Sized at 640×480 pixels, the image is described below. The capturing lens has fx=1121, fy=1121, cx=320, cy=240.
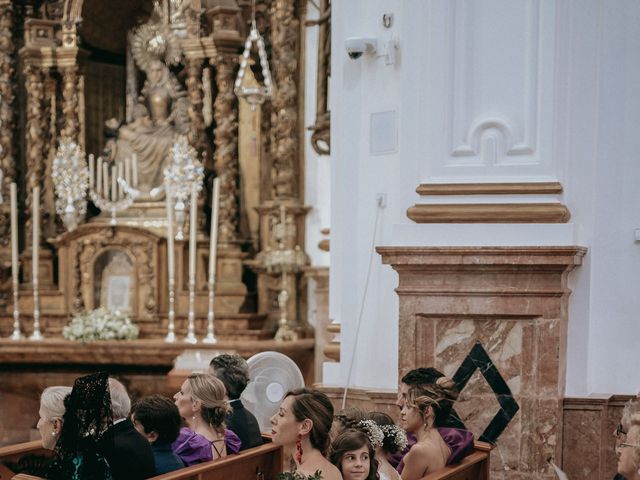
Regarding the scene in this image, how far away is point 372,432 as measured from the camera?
4.23 metres

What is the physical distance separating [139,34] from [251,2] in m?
1.36

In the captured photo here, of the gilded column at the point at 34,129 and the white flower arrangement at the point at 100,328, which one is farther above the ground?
the gilded column at the point at 34,129

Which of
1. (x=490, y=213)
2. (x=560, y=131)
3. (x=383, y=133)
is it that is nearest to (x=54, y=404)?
(x=490, y=213)

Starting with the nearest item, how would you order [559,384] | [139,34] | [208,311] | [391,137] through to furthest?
[559,384], [391,137], [208,311], [139,34]

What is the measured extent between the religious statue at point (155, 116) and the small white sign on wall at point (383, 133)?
449 cm

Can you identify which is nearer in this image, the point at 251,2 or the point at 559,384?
the point at 559,384

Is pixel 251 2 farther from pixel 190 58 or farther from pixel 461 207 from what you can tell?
pixel 461 207

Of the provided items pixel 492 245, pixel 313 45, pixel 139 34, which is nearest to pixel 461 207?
pixel 492 245

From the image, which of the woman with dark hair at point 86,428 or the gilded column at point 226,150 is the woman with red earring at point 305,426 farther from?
the gilded column at point 226,150

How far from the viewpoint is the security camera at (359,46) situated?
6797mm

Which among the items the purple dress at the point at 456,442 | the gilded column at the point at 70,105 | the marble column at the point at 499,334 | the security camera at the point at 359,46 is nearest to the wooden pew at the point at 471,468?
the purple dress at the point at 456,442

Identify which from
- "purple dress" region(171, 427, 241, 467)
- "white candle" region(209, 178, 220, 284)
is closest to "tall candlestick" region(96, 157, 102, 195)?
"white candle" region(209, 178, 220, 284)

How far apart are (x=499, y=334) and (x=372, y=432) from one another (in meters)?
2.02

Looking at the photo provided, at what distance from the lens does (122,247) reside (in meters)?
10.7
